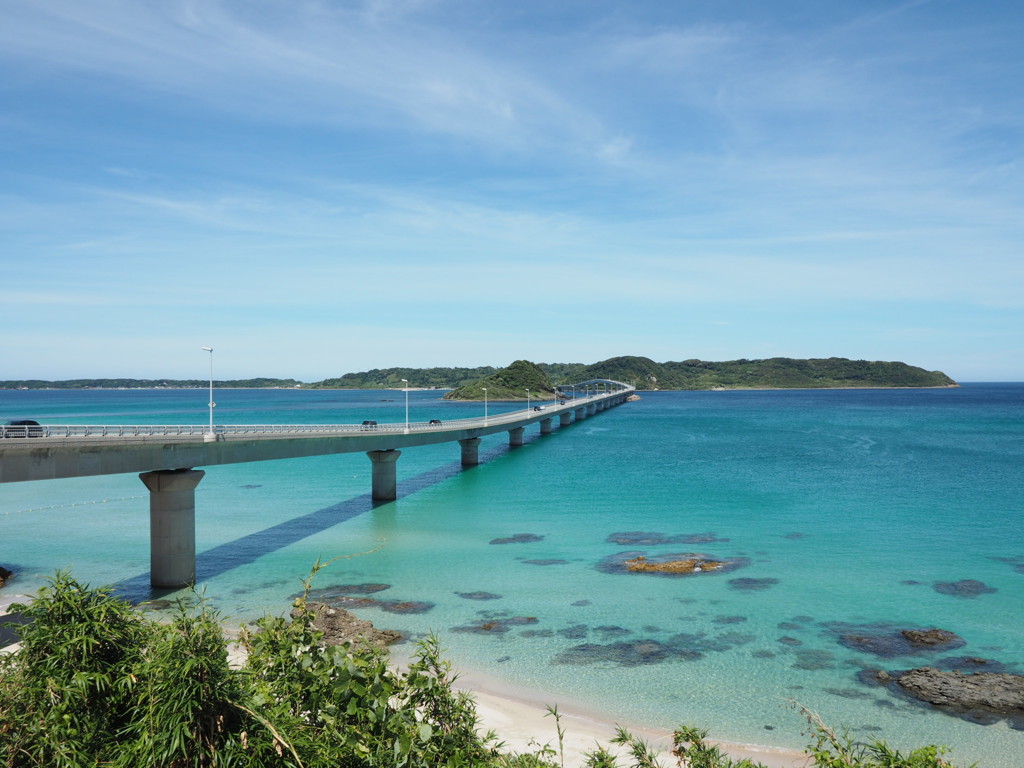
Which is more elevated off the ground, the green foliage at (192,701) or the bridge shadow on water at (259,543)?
the green foliage at (192,701)

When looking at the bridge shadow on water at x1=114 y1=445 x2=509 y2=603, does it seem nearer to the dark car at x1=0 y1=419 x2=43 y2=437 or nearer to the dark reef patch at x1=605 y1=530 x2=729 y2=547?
the dark car at x1=0 y1=419 x2=43 y2=437

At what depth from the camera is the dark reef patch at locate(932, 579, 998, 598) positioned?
33656 mm

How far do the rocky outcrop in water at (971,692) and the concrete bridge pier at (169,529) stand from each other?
100 feet

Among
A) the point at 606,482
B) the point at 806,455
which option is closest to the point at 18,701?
the point at 606,482

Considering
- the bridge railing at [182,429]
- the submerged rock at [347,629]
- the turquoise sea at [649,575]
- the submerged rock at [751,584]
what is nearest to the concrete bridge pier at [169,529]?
the turquoise sea at [649,575]

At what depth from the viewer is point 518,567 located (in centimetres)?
3869

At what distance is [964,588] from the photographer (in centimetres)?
3450

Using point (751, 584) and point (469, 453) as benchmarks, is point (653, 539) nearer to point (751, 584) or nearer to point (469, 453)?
point (751, 584)

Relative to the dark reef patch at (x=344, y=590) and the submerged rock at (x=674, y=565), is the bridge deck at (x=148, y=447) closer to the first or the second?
the dark reef patch at (x=344, y=590)

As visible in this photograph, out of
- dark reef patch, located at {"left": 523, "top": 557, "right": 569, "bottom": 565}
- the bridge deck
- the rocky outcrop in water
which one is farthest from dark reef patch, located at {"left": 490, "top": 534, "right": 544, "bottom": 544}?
the rocky outcrop in water

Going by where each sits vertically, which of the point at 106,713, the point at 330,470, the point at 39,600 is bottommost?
the point at 330,470

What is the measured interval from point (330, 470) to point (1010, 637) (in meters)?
75.0

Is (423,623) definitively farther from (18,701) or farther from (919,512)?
(919,512)

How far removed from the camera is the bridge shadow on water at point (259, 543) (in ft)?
111
